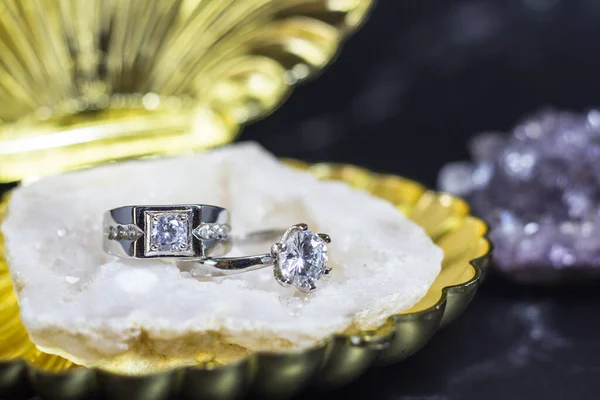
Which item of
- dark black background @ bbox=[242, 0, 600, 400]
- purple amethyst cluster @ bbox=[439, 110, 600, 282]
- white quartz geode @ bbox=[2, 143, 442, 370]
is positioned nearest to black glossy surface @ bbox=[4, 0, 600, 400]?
dark black background @ bbox=[242, 0, 600, 400]

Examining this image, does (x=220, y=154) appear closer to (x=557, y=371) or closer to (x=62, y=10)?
(x=62, y=10)

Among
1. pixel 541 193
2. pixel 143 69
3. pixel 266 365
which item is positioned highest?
pixel 143 69

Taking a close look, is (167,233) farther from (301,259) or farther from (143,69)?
(143,69)

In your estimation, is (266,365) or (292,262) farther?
(292,262)

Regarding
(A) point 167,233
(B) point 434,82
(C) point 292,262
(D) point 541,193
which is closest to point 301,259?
(C) point 292,262

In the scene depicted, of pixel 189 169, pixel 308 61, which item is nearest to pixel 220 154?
pixel 189 169

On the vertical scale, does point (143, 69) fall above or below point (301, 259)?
above

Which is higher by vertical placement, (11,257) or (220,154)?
(220,154)

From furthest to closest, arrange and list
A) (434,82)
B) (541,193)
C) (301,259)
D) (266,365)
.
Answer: (434,82)
(541,193)
(301,259)
(266,365)
